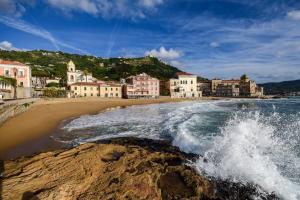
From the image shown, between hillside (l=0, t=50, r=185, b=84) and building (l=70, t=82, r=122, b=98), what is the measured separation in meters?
21.2

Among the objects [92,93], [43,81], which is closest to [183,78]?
[92,93]

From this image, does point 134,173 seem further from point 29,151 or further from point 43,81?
point 43,81

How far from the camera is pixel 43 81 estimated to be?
77438mm

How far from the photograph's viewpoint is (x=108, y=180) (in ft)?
23.3

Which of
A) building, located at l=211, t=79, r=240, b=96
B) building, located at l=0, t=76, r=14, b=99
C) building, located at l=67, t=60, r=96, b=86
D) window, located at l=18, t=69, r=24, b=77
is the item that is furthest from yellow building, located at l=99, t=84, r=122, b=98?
building, located at l=211, t=79, r=240, b=96

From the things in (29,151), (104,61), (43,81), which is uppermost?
(104,61)

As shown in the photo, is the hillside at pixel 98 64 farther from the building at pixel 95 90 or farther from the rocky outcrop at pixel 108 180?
the rocky outcrop at pixel 108 180

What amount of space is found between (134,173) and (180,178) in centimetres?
132

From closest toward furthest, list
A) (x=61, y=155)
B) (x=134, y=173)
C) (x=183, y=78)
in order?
1. (x=134, y=173)
2. (x=61, y=155)
3. (x=183, y=78)

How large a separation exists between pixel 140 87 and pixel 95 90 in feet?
51.0

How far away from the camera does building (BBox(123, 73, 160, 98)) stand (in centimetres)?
8519

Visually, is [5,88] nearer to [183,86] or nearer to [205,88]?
[183,86]

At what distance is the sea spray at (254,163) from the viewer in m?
7.53

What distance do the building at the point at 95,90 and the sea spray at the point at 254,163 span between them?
64.6 meters
